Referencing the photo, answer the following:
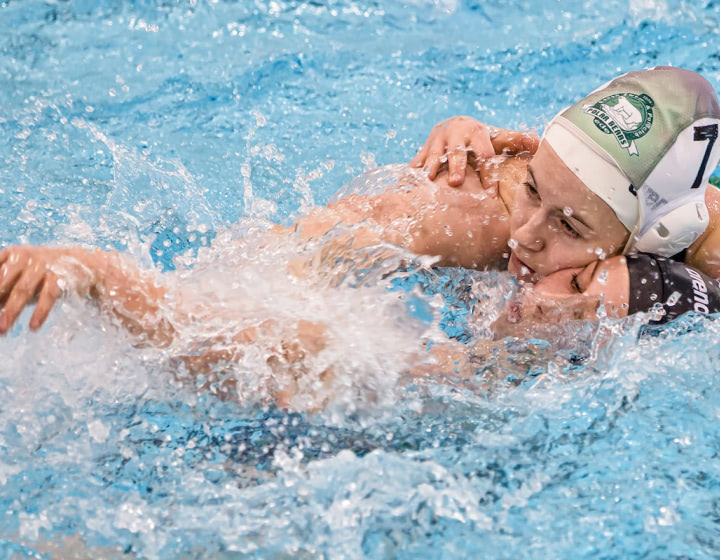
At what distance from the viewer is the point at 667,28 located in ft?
13.9

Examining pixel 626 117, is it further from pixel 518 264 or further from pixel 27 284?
pixel 27 284

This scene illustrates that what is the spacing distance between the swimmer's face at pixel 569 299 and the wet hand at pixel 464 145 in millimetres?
414

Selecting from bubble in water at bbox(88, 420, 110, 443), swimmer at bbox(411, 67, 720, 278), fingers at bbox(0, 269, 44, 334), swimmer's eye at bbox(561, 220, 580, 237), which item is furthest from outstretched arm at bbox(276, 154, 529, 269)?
fingers at bbox(0, 269, 44, 334)

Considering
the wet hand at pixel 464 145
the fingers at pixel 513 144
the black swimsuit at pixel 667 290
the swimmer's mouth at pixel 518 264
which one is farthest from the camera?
the fingers at pixel 513 144

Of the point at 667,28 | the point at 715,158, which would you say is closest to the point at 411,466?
the point at 715,158

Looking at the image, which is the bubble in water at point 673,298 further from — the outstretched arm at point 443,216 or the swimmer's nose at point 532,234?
the outstretched arm at point 443,216

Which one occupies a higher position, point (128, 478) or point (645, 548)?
point (645, 548)

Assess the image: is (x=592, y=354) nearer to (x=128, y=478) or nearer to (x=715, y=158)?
(x=715, y=158)

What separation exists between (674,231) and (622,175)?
22cm

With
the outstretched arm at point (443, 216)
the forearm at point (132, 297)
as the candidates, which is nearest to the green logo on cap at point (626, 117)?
the outstretched arm at point (443, 216)

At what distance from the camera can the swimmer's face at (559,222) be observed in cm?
208

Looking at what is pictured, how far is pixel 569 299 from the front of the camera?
2092 mm

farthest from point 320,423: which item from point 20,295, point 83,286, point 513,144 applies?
point 513,144

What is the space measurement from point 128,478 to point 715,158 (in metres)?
1.63
